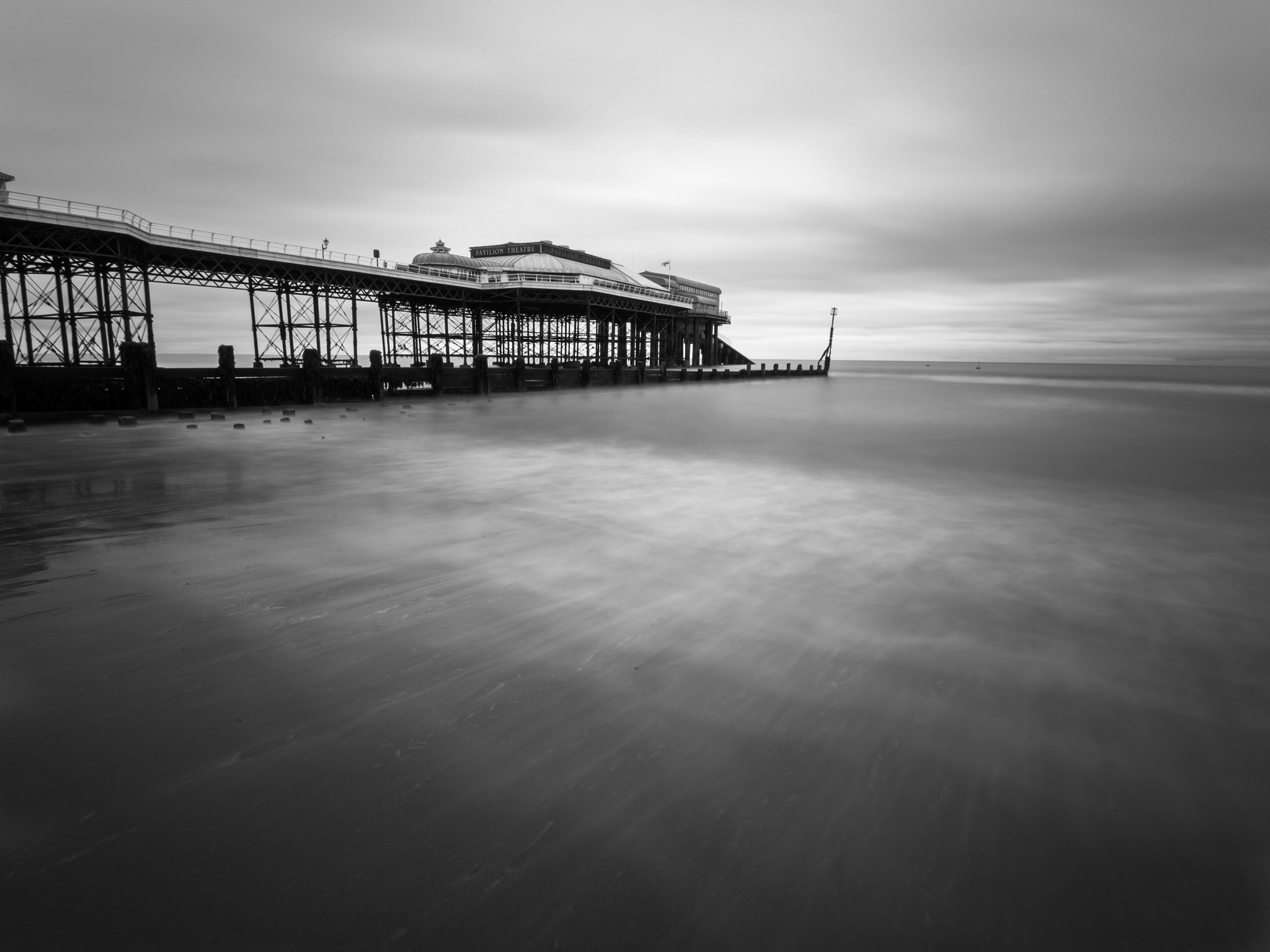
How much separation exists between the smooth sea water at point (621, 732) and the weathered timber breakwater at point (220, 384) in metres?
16.5

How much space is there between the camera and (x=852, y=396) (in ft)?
160

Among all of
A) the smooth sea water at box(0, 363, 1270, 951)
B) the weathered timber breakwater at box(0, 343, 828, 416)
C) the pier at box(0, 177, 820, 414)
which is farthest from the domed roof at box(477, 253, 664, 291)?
the smooth sea water at box(0, 363, 1270, 951)

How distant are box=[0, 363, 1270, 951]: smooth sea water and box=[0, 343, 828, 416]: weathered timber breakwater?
16520mm

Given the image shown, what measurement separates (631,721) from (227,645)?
9.38ft

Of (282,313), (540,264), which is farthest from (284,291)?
(540,264)

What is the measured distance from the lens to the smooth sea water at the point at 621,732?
7.40 ft

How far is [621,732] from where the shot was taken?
10.8 ft

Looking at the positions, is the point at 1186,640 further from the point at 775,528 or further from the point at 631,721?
the point at 631,721

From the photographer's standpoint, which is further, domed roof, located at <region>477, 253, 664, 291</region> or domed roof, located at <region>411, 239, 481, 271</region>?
domed roof, located at <region>477, 253, 664, 291</region>

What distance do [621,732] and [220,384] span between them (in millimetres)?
27544

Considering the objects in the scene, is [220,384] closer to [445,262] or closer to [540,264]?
[445,262]

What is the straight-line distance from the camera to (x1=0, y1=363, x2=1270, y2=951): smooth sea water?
7.40ft

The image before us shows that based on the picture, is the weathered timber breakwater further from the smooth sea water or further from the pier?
the smooth sea water

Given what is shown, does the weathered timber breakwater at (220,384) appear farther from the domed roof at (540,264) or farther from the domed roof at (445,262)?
the domed roof at (540,264)
